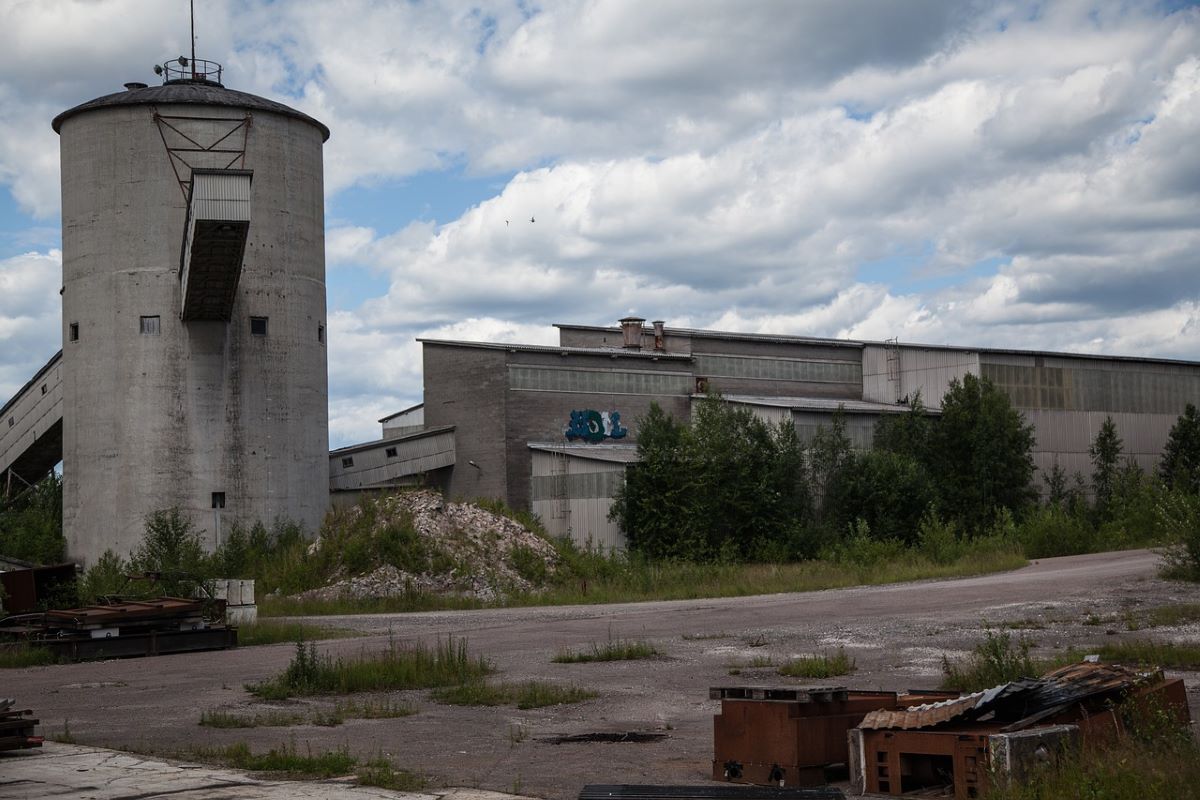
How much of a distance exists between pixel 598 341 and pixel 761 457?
14.2 meters

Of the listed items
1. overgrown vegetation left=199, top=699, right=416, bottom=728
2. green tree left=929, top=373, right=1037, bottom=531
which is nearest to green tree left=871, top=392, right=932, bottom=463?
green tree left=929, top=373, right=1037, bottom=531

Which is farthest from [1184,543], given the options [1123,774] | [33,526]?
[33,526]

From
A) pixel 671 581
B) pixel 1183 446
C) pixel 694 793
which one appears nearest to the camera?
pixel 694 793

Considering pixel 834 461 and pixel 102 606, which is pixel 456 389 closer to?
pixel 834 461

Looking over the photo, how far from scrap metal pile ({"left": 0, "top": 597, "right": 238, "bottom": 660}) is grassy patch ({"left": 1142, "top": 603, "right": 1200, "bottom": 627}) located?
14163mm

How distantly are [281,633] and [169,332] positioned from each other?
52.8 feet

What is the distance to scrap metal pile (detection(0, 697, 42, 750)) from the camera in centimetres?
1046

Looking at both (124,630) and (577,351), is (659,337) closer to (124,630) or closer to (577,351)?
(577,351)

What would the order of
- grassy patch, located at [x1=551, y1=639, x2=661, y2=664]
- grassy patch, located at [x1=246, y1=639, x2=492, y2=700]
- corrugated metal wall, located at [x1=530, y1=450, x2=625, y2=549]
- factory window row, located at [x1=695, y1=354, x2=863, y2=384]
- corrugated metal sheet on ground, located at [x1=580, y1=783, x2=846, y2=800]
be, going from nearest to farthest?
corrugated metal sheet on ground, located at [x1=580, y1=783, x2=846, y2=800]
grassy patch, located at [x1=246, y1=639, x2=492, y2=700]
grassy patch, located at [x1=551, y1=639, x2=661, y2=664]
corrugated metal wall, located at [x1=530, y1=450, x2=625, y2=549]
factory window row, located at [x1=695, y1=354, x2=863, y2=384]

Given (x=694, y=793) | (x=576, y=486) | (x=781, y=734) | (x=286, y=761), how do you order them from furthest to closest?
1. (x=576, y=486)
2. (x=286, y=761)
3. (x=781, y=734)
4. (x=694, y=793)

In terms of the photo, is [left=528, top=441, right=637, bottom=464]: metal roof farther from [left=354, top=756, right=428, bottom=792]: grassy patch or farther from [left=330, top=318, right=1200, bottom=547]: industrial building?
[left=354, top=756, right=428, bottom=792]: grassy patch

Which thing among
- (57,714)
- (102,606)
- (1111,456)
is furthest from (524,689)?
(1111,456)

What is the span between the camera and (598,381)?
1996 inches

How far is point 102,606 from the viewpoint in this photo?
2144cm
